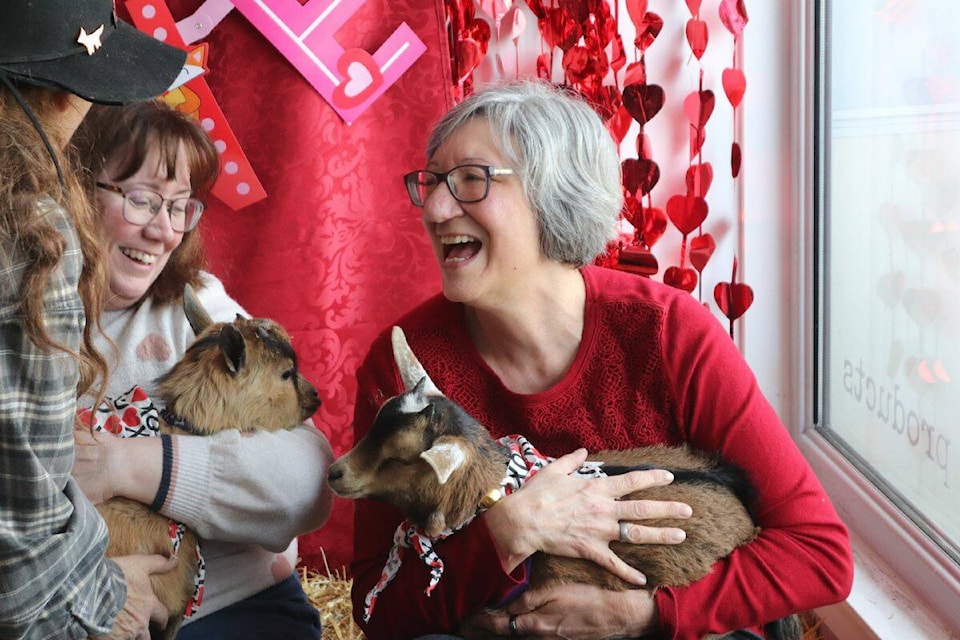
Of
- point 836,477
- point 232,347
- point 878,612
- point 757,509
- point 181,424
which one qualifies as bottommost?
point 878,612

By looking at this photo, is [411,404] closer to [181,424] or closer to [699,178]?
[181,424]

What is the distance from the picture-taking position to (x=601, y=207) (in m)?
2.04

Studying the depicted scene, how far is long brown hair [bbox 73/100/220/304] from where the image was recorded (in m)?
2.03

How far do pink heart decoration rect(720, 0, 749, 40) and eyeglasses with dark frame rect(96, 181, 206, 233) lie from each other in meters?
1.56

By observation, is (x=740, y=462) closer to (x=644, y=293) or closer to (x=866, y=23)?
(x=644, y=293)

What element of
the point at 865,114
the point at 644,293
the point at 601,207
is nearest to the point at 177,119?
the point at 601,207

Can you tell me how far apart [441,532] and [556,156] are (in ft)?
2.54

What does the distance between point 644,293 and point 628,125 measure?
3.14 ft

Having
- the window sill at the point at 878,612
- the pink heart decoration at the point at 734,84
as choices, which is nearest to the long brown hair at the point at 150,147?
the pink heart decoration at the point at 734,84

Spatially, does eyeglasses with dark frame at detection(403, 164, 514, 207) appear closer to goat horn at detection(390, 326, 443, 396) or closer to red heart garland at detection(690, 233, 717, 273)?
goat horn at detection(390, 326, 443, 396)

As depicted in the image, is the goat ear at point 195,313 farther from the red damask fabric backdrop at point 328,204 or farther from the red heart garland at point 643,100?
the red heart garland at point 643,100

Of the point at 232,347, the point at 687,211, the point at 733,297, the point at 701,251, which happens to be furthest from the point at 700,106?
the point at 232,347

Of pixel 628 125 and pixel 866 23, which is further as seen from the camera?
pixel 628 125

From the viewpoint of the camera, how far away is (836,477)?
2846 millimetres
